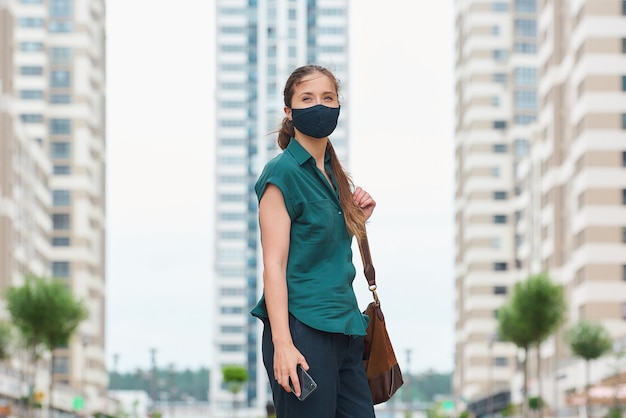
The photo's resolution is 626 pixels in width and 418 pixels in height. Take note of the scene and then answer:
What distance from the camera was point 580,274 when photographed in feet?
269

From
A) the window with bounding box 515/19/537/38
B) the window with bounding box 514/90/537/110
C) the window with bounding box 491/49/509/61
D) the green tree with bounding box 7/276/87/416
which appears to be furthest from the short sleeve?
the window with bounding box 491/49/509/61

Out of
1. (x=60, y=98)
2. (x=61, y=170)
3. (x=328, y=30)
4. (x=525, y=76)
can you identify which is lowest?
(x=61, y=170)

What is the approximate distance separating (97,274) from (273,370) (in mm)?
127493

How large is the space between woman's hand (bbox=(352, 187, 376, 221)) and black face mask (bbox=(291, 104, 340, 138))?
32cm

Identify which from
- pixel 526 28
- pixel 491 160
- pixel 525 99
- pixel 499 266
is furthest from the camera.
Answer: pixel 526 28

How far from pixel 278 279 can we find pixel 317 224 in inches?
10.7

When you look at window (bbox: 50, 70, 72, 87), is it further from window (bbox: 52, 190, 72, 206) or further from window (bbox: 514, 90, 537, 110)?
window (bbox: 514, 90, 537, 110)

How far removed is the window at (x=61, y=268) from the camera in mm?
122688

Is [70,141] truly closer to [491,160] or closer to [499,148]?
[491,160]

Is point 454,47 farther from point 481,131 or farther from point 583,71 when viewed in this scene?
point 583,71

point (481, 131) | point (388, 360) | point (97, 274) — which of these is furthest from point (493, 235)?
point (388, 360)

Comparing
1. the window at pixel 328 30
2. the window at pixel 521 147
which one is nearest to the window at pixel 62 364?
the window at pixel 521 147

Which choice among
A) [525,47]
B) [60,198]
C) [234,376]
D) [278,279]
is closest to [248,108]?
[525,47]

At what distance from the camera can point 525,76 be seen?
135500mm
